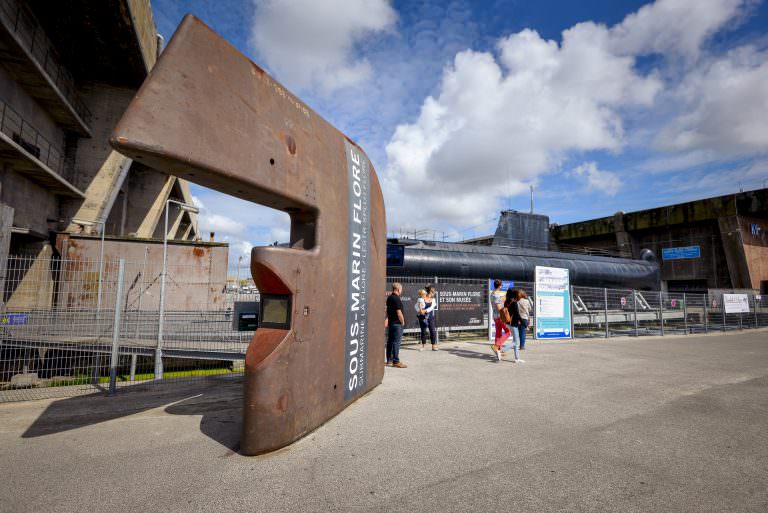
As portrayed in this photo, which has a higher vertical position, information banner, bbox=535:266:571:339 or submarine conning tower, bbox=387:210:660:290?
submarine conning tower, bbox=387:210:660:290

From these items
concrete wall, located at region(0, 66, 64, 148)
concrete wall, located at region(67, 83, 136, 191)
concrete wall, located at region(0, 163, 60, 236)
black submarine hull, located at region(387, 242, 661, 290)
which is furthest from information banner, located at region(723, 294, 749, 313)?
concrete wall, located at region(0, 66, 64, 148)

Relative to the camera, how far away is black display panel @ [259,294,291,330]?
3527 millimetres

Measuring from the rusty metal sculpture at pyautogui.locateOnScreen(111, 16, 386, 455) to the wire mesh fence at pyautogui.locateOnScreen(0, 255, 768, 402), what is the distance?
183 cm

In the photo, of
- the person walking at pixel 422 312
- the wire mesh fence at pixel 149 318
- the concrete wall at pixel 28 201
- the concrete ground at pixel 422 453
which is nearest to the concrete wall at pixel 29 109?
the concrete wall at pixel 28 201

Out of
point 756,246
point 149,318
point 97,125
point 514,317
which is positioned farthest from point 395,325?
point 756,246

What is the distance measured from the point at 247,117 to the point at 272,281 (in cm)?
147

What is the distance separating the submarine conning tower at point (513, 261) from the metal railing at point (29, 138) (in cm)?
1199

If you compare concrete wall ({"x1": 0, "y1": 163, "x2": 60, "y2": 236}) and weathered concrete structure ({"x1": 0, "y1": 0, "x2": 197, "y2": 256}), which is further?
weathered concrete structure ({"x1": 0, "y1": 0, "x2": 197, "y2": 256})

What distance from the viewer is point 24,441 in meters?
3.60

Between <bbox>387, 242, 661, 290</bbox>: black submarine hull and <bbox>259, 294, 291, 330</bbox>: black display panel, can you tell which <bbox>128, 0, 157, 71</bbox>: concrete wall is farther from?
<bbox>259, 294, 291, 330</bbox>: black display panel

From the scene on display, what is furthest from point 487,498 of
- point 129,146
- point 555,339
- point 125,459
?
point 555,339

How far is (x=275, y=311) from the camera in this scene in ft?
11.8

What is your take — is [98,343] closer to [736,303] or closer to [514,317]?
[514,317]

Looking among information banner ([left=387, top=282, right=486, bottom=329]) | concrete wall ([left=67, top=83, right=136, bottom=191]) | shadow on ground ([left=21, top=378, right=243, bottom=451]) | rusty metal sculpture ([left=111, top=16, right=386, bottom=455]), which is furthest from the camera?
concrete wall ([left=67, top=83, right=136, bottom=191])
